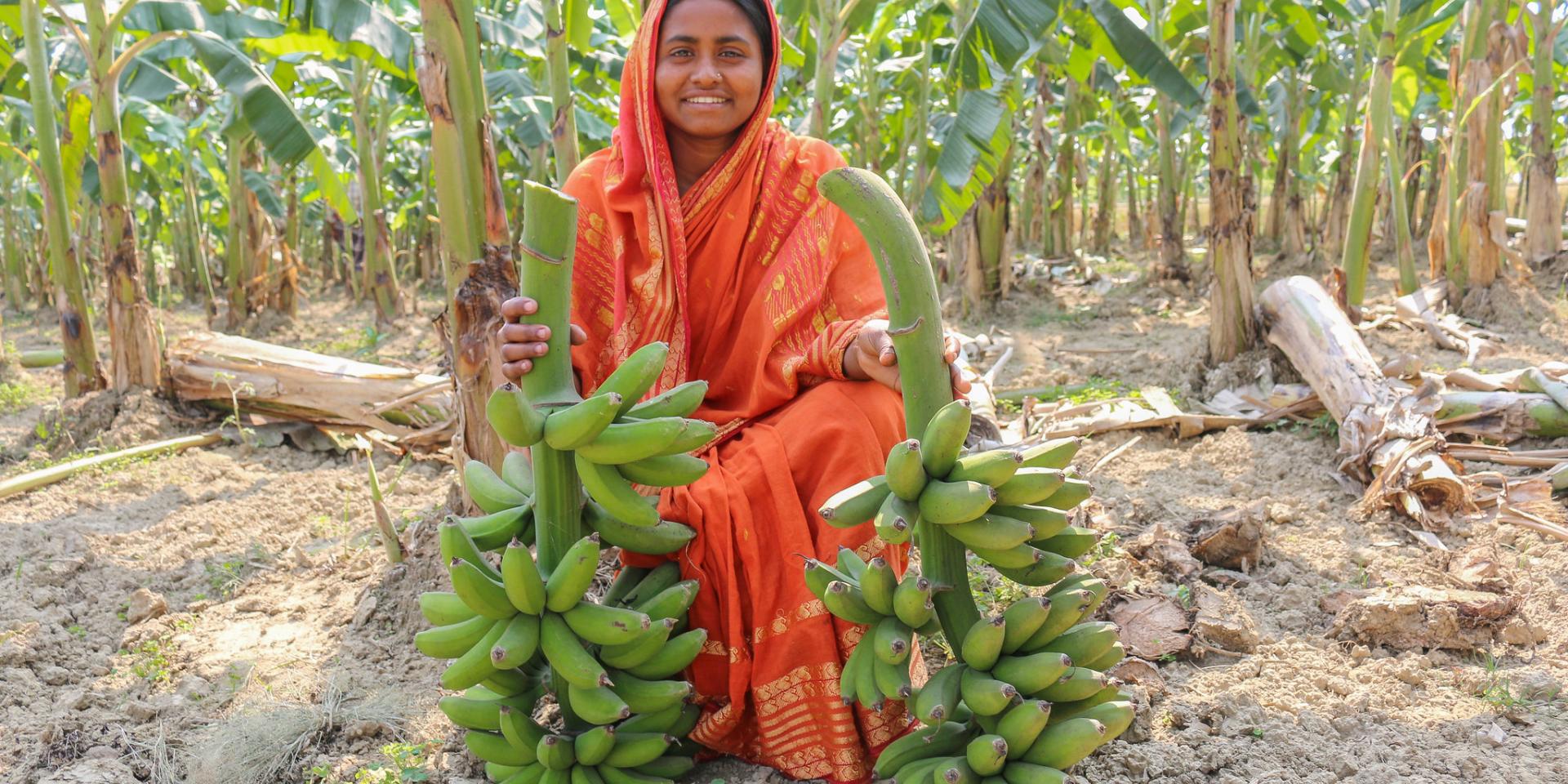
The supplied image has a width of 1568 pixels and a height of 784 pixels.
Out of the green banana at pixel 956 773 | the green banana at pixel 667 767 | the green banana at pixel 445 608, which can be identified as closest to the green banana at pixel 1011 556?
the green banana at pixel 956 773

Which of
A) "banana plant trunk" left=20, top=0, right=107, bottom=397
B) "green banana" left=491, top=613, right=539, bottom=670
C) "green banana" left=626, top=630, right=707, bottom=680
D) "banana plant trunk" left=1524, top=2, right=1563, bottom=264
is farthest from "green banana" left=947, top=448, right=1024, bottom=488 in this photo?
"banana plant trunk" left=1524, top=2, right=1563, bottom=264

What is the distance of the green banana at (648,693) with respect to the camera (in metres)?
1.82

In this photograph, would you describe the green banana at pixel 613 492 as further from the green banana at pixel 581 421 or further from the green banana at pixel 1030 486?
the green banana at pixel 1030 486

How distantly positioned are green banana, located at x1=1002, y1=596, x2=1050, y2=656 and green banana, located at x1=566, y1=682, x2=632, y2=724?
2.11 feet

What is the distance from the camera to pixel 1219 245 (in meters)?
4.48

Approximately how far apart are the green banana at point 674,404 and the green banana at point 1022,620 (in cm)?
61

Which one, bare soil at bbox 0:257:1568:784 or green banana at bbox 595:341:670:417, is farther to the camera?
bare soil at bbox 0:257:1568:784

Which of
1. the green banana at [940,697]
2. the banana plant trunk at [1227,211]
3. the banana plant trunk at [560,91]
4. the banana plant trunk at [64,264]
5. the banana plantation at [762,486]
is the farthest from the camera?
the banana plant trunk at [64,264]

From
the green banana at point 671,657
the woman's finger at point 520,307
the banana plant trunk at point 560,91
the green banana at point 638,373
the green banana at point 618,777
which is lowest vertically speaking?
the green banana at point 618,777

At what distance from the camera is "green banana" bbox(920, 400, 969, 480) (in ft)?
4.78

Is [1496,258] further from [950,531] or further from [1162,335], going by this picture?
[950,531]

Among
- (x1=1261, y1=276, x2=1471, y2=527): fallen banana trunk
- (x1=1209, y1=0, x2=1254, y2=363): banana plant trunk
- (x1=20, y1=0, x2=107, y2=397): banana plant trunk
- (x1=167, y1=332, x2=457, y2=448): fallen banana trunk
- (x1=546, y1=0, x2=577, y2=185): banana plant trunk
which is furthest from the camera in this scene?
(x1=20, y1=0, x2=107, y2=397): banana plant trunk

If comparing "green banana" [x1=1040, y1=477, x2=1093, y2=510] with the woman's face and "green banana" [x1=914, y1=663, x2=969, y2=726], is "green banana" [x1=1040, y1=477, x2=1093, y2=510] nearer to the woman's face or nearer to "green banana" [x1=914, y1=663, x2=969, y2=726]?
"green banana" [x1=914, y1=663, x2=969, y2=726]

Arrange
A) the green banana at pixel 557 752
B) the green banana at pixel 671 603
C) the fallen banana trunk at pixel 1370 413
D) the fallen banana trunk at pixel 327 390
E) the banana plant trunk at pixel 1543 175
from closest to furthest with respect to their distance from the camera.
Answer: the green banana at pixel 557 752, the green banana at pixel 671 603, the fallen banana trunk at pixel 1370 413, the fallen banana trunk at pixel 327 390, the banana plant trunk at pixel 1543 175
